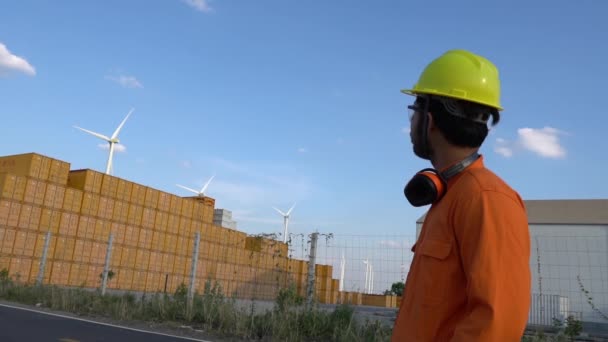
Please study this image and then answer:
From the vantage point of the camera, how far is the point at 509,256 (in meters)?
1.32

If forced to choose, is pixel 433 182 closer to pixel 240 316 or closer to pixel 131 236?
pixel 240 316

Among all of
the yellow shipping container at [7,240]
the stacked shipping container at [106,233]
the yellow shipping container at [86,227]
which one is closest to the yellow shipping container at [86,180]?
the stacked shipping container at [106,233]

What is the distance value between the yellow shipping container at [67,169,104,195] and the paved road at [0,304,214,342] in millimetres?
15737

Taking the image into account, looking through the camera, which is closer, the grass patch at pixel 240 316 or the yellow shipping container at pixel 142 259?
the grass patch at pixel 240 316

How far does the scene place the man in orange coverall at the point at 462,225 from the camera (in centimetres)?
129

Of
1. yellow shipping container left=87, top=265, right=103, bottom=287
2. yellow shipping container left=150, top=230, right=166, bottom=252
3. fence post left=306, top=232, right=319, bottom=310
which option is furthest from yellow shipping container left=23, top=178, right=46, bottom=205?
fence post left=306, top=232, right=319, bottom=310

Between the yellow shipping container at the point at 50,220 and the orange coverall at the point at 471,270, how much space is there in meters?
24.9

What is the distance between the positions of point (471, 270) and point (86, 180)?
86.1 feet

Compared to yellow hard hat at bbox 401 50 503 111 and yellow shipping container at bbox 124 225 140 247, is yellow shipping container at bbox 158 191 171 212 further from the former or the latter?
yellow hard hat at bbox 401 50 503 111

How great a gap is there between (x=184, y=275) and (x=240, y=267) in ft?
11.6

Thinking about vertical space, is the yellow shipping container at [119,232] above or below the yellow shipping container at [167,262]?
above

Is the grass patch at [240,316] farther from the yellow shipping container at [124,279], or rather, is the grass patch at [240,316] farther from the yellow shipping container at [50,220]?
the yellow shipping container at [124,279]

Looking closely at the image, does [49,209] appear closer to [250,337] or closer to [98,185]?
[98,185]

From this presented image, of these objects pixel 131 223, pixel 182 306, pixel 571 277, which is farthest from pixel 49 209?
pixel 571 277
